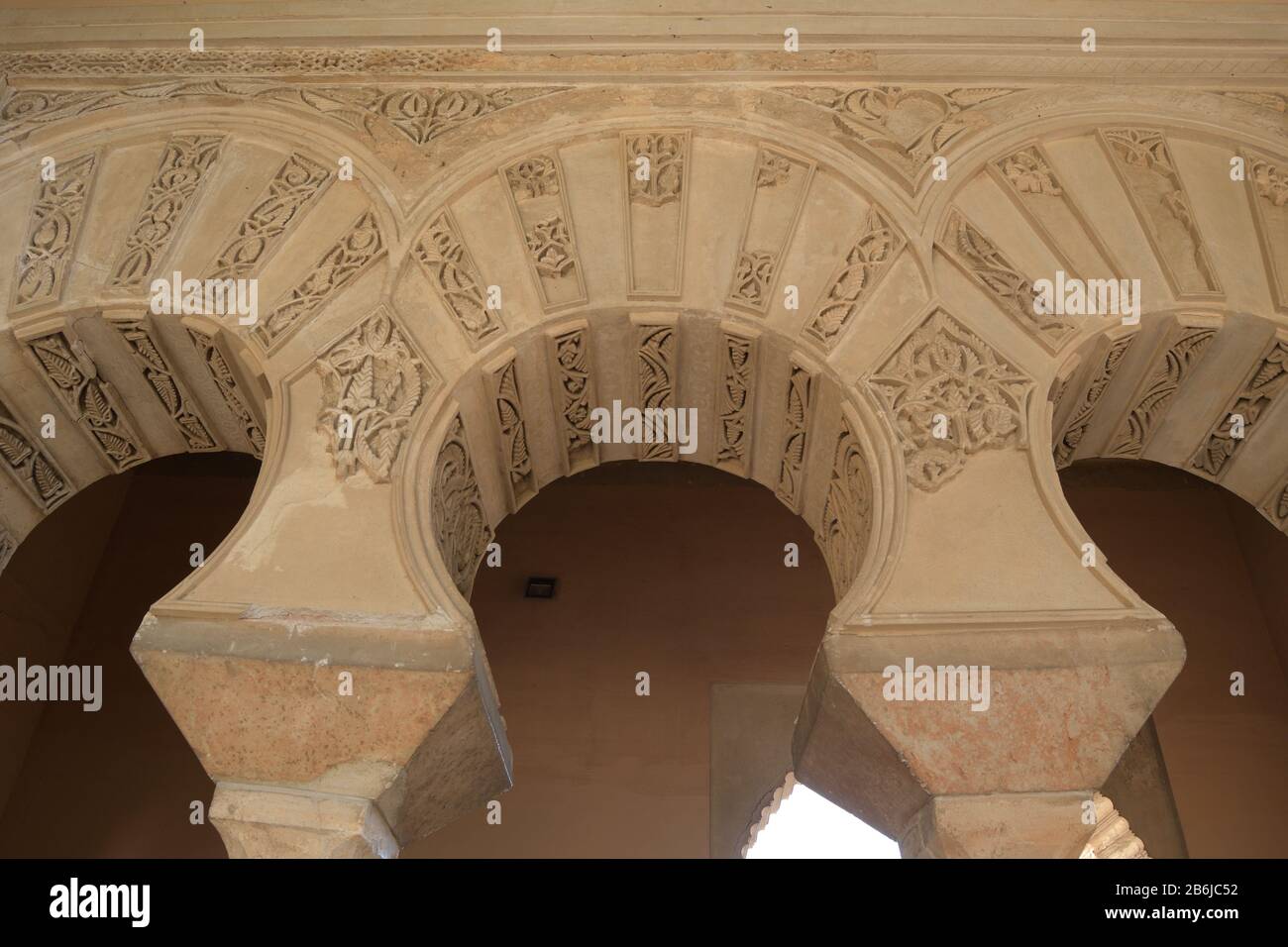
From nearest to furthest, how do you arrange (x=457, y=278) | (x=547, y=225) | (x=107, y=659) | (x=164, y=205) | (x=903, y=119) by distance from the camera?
1. (x=457, y=278)
2. (x=547, y=225)
3. (x=164, y=205)
4. (x=903, y=119)
5. (x=107, y=659)

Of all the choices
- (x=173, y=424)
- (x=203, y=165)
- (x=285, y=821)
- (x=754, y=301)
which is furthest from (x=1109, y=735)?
(x=203, y=165)

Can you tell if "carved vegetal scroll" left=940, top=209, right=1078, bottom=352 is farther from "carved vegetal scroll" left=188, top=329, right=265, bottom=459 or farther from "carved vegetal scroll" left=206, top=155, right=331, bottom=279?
"carved vegetal scroll" left=188, top=329, right=265, bottom=459

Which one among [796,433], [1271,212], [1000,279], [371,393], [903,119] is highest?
[903,119]

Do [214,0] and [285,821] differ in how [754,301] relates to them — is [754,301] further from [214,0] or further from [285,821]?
[214,0]

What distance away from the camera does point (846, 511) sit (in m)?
3.37

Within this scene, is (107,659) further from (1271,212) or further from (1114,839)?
(1271,212)

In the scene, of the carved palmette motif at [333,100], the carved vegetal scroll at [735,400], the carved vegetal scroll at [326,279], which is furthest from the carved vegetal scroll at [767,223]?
the carved vegetal scroll at [326,279]

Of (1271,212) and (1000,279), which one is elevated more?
(1271,212)

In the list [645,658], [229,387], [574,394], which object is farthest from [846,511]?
[645,658]

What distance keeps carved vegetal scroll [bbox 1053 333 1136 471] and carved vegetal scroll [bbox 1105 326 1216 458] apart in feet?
0.39

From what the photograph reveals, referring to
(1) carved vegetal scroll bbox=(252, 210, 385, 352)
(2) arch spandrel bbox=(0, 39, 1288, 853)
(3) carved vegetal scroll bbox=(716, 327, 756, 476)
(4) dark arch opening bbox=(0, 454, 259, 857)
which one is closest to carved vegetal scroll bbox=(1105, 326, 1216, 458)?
(2) arch spandrel bbox=(0, 39, 1288, 853)

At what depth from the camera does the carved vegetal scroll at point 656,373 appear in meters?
3.50

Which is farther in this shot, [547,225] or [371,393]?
[547,225]

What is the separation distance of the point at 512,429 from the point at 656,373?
1.59 feet
